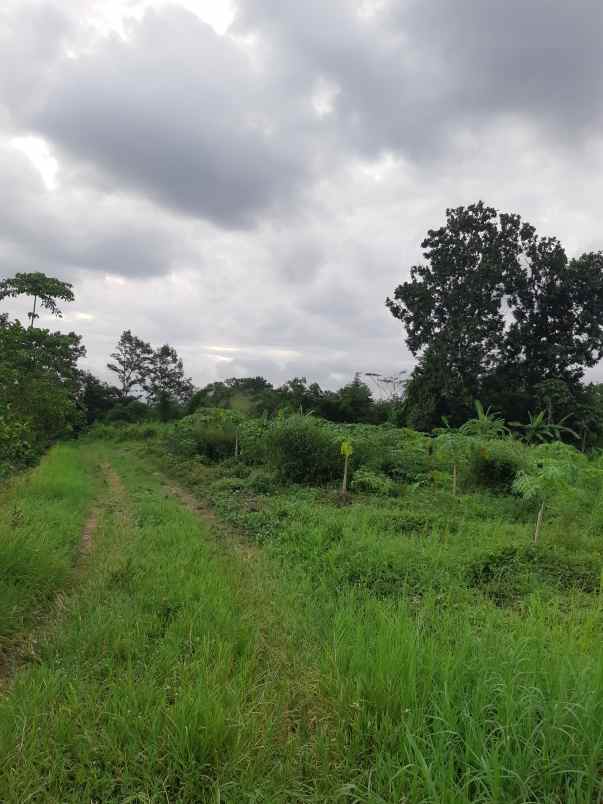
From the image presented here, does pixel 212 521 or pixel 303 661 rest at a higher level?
pixel 303 661

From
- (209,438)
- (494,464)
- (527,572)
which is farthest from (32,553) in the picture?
(209,438)

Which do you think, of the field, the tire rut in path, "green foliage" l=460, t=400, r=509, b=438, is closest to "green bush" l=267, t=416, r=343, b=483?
"green foliage" l=460, t=400, r=509, b=438

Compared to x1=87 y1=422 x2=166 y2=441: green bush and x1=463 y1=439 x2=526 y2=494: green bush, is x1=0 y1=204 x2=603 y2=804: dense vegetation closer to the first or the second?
x1=463 y1=439 x2=526 y2=494: green bush

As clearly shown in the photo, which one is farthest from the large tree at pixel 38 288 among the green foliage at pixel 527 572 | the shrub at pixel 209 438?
the green foliage at pixel 527 572

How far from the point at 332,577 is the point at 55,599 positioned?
278 cm

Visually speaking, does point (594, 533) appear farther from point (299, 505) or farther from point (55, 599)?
point (55, 599)

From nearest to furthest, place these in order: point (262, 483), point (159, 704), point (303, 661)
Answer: point (159, 704), point (303, 661), point (262, 483)

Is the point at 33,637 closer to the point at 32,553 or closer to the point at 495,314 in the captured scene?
the point at 32,553

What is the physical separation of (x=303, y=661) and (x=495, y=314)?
2616 centimetres

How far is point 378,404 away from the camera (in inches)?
1251

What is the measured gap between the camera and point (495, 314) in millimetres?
26000

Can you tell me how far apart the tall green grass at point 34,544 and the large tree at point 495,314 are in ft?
66.3

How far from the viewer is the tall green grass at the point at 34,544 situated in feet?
13.8

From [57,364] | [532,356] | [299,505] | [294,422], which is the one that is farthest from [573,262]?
[57,364]
